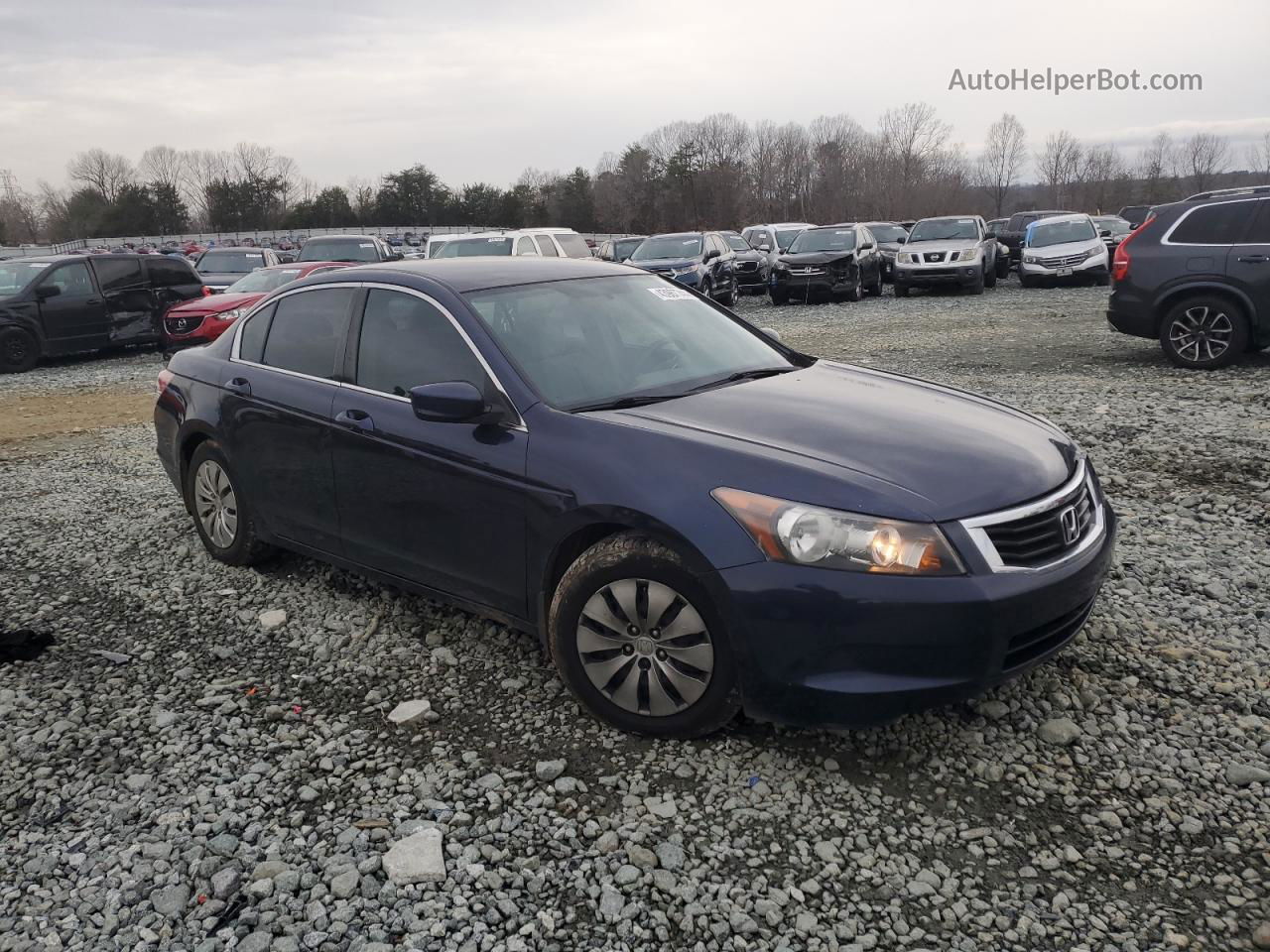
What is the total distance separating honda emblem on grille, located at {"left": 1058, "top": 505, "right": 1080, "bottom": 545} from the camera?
10.6 feet

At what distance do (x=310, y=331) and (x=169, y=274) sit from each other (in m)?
13.5

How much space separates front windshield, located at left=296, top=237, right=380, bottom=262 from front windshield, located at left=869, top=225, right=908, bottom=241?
14.3 meters

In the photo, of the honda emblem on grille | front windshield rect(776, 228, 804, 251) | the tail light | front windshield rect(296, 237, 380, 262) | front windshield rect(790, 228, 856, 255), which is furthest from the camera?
front windshield rect(776, 228, 804, 251)

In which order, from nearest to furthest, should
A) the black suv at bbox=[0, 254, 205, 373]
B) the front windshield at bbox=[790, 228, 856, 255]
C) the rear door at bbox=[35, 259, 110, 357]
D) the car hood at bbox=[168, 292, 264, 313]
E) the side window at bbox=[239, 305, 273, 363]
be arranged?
the side window at bbox=[239, 305, 273, 363] → the car hood at bbox=[168, 292, 264, 313] → the black suv at bbox=[0, 254, 205, 373] → the rear door at bbox=[35, 259, 110, 357] → the front windshield at bbox=[790, 228, 856, 255]

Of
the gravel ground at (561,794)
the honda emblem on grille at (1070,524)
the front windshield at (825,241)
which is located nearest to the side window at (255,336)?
the gravel ground at (561,794)

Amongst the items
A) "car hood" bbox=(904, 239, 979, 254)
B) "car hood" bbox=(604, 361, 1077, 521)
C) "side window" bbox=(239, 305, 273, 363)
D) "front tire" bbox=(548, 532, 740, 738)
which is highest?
"car hood" bbox=(904, 239, 979, 254)

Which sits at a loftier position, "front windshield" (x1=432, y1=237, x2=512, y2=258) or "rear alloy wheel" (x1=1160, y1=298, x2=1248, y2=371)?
"front windshield" (x1=432, y1=237, x2=512, y2=258)

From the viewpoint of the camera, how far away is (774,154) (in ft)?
293

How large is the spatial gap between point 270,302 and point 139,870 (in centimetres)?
305

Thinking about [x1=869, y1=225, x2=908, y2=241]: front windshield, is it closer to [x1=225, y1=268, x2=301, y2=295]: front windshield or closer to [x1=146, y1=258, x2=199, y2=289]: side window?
[x1=225, y1=268, x2=301, y2=295]: front windshield

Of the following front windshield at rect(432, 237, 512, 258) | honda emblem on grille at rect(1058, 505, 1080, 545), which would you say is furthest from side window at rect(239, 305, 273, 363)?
front windshield at rect(432, 237, 512, 258)

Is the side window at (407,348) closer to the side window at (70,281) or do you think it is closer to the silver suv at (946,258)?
the side window at (70,281)

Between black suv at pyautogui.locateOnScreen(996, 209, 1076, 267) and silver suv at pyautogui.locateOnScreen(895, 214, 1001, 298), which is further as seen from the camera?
black suv at pyautogui.locateOnScreen(996, 209, 1076, 267)

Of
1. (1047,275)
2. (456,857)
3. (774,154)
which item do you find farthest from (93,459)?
(774,154)
